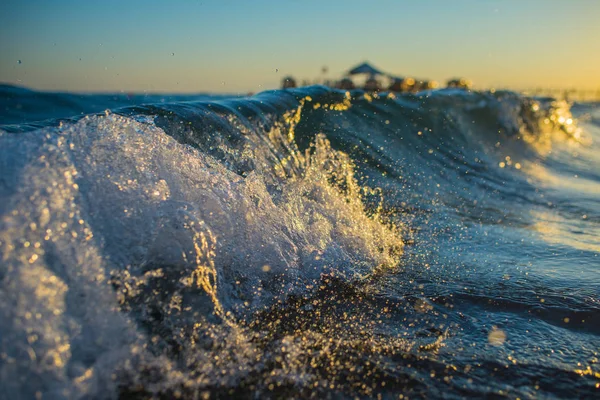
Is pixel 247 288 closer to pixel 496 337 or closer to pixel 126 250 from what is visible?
pixel 126 250

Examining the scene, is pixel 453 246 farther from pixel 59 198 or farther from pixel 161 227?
pixel 59 198

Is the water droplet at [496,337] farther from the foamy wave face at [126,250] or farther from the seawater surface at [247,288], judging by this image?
the foamy wave face at [126,250]

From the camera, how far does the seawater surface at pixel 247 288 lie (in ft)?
4.97

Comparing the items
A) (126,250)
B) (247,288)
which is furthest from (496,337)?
(126,250)

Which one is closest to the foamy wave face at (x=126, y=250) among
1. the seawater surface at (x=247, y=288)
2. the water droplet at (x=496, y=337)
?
the seawater surface at (x=247, y=288)

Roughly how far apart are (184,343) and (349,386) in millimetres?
647

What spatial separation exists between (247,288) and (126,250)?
618 mm

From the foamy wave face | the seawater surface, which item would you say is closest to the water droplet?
the seawater surface

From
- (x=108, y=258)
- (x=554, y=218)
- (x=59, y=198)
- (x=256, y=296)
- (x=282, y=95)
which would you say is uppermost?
(x=282, y=95)

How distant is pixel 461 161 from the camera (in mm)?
8156

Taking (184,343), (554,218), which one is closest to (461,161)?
(554,218)

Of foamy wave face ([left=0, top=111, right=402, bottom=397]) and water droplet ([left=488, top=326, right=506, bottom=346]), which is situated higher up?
foamy wave face ([left=0, top=111, right=402, bottom=397])

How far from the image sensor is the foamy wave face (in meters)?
1.44

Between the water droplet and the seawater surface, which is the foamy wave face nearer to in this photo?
the seawater surface
